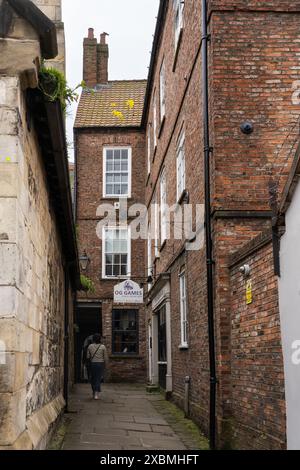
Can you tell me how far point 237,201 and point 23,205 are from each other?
4.49 metres

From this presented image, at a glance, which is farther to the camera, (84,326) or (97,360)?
(84,326)

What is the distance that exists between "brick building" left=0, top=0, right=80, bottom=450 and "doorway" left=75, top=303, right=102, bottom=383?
17581 mm

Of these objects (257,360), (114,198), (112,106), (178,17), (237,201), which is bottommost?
(257,360)

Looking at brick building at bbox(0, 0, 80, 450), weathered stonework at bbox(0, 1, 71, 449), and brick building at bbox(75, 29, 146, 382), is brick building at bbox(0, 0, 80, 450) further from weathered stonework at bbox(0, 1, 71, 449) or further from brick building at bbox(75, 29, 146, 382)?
brick building at bbox(75, 29, 146, 382)

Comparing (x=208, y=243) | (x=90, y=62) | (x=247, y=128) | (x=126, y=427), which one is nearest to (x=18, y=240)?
(x=208, y=243)

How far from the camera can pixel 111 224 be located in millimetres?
25156

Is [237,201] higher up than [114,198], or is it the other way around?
[114,198]

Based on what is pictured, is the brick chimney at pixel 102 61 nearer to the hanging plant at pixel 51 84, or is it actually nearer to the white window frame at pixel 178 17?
the white window frame at pixel 178 17

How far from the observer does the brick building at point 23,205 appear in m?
4.95

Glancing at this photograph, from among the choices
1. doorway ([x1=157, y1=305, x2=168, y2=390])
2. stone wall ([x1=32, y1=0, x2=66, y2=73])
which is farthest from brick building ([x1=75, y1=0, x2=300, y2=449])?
stone wall ([x1=32, y1=0, x2=66, y2=73])

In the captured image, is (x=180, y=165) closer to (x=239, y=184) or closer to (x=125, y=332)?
(x=239, y=184)

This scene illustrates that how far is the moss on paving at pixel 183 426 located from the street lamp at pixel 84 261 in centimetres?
852

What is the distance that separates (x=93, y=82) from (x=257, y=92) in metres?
19.6

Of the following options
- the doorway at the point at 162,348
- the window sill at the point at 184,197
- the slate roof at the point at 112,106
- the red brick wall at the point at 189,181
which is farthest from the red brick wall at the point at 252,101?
the slate roof at the point at 112,106
